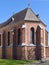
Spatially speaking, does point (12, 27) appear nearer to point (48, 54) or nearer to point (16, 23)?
point (16, 23)

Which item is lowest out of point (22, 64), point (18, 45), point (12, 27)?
point (22, 64)

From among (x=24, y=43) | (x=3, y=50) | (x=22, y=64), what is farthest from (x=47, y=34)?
(x=22, y=64)

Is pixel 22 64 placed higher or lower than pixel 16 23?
lower

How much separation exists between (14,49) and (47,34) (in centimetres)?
793

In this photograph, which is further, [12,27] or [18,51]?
[12,27]

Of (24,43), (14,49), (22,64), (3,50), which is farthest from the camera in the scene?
(3,50)

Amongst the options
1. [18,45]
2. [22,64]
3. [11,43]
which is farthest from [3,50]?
[22,64]

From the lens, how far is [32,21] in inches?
1683

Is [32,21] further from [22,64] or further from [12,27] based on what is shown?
[22,64]

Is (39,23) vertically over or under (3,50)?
over

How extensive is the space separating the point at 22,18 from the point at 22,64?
541 inches

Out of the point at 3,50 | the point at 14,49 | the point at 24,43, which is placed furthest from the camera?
the point at 3,50

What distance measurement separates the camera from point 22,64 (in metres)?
32.6

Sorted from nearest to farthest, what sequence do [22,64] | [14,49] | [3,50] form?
[22,64], [14,49], [3,50]
